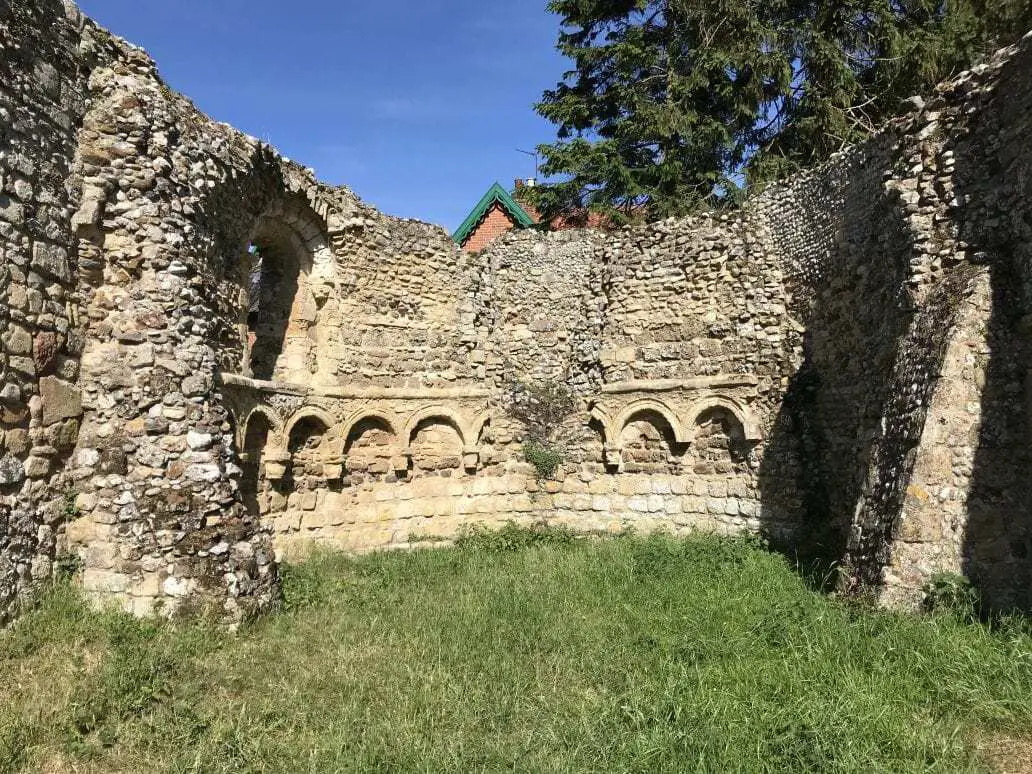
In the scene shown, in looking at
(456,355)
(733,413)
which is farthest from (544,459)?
(733,413)

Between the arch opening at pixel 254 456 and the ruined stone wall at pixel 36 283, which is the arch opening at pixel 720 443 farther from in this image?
the ruined stone wall at pixel 36 283

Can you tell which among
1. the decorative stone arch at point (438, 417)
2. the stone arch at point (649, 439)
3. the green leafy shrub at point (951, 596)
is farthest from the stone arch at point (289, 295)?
the green leafy shrub at point (951, 596)

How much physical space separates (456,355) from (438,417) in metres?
1.09

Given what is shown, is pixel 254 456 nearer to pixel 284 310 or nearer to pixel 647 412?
pixel 284 310

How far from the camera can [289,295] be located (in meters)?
9.89

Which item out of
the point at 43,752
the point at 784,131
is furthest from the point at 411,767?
the point at 784,131

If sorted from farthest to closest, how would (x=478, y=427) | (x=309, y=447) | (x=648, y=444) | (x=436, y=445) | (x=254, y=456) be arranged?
(x=478, y=427) < (x=436, y=445) < (x=648, y=444) < (x=309, y=447) < (x=254, y=456)

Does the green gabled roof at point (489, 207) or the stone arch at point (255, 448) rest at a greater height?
the green gabled roof at point (489, 207)

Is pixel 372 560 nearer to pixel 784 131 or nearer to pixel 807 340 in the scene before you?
pixel 807 340

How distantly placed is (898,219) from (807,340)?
243 cm

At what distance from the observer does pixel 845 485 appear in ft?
27.2

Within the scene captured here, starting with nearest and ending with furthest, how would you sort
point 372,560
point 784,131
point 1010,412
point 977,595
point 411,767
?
1. point 411,767
2. point 977,595
3. point 1010,412
4. point 372,560
5. point 784,131

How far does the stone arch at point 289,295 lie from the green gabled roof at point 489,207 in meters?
14.3

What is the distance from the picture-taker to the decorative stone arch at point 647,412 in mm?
9945
